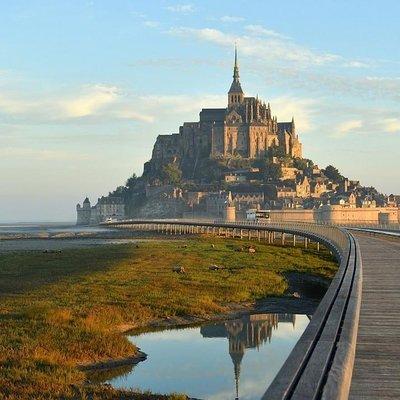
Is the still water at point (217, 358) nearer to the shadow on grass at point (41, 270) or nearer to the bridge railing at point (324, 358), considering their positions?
the bridge railing at point (324, 358)

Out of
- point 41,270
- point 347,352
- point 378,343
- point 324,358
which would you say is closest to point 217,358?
point 378,343

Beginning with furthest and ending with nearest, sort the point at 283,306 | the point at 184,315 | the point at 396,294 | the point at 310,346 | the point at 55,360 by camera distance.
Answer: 1. the point at 283,306
2. the point at 184,315
3. the point at 396,294
4. the point at 55,360
5. the point at 310,346

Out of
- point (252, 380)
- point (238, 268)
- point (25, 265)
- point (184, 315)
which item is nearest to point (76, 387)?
point (252, 380)

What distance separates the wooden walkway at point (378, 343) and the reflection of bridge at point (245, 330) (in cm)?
397

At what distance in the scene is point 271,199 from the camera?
191375 millimetres

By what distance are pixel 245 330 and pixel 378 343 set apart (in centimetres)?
1174

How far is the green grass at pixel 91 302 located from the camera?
13.7m

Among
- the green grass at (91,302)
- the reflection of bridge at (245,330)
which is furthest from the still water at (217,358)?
the green grass at (91,302)

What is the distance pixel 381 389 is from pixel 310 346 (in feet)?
5.16

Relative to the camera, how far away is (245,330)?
22250 millimetres

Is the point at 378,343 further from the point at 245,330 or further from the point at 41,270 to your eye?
the point at 41,270

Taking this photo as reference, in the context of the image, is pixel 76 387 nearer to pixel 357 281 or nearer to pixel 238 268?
pixel 357 281

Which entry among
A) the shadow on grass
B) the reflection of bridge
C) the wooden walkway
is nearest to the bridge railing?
the wooden walkway

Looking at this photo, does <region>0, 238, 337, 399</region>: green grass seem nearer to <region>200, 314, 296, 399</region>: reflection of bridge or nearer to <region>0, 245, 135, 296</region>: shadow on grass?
<region>0, 245, 135, 296</region>: shadow on grass
